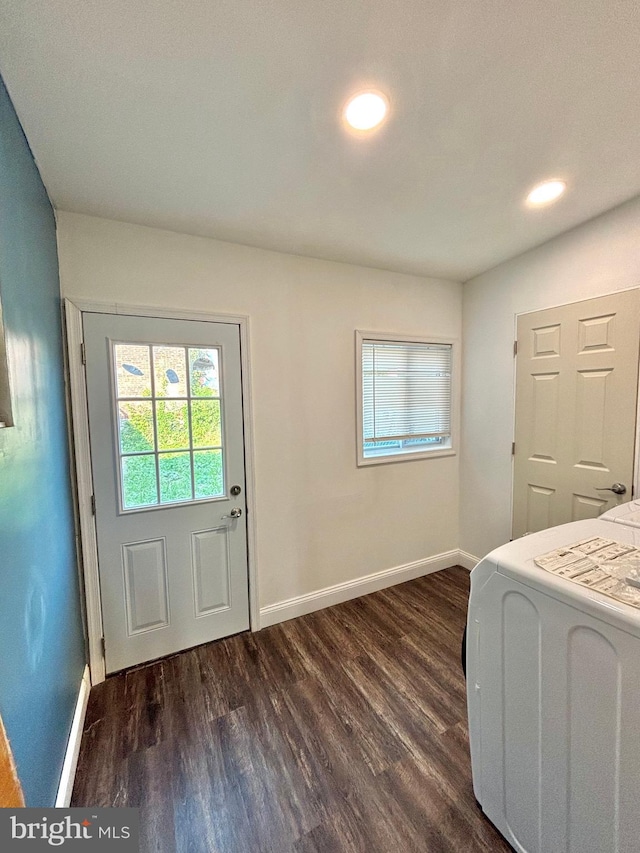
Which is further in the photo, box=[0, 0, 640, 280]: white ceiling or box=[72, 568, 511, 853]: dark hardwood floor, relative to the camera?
box=[72, 568, 511, 853]: dark hardwood floor

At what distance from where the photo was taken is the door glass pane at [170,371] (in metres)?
1.89

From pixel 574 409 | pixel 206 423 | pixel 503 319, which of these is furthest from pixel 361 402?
pixel 574 409

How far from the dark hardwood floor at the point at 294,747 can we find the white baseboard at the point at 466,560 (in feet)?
2.93

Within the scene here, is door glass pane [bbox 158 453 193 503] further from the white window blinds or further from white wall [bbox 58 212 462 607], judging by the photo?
the white window blinds

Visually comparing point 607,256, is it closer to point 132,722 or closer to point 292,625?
point 292,625

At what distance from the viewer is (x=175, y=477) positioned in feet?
6.42

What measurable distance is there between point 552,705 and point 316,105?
1991 millimetres

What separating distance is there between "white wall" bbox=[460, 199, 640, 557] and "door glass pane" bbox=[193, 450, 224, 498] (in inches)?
82.8

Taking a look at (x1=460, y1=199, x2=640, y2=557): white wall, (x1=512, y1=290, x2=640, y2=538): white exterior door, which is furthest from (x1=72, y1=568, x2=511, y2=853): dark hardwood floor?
(x1=512, y1=290, x2=640, y2=538): white exterior door

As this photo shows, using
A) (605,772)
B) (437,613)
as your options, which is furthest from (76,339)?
(437,613)

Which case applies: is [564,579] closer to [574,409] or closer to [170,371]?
[574,409]

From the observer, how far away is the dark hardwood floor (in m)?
1.17

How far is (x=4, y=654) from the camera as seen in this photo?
795mm

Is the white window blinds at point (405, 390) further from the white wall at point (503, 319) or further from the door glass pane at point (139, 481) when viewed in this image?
the door glass pane at point (139, 481)
